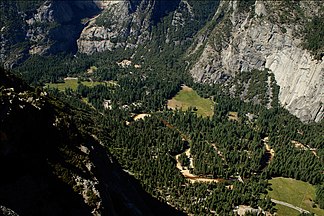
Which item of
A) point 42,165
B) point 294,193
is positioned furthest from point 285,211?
point 42,165

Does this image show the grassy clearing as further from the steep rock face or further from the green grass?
the steep rock face

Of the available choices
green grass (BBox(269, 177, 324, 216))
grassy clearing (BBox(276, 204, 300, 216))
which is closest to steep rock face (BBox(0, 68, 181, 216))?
grassy clearing (BBox(276, 204, 300, 216))

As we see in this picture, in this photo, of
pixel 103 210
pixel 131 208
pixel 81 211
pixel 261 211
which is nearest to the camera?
pixel 81 211

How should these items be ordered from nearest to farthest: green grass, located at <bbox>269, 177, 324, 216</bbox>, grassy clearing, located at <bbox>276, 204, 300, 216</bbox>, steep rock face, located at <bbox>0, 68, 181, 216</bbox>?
1. steep rock face, located at <bbox>0, 68, 181, 216</bbox>
2. grassy clearing, located at <bbox>276, 204, 300, 216</bbox>
3. green grass, located at <bbox>269, 177, 324, 216</bbox>

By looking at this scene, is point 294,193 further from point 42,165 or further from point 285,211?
point 42,165

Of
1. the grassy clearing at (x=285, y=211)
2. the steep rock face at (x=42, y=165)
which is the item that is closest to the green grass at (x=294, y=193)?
the grassy clearing at (x=285, y=211)

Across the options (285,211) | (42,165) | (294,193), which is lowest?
(285,211)

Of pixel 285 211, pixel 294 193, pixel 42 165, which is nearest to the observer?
pixel 42 165

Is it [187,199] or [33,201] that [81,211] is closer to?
[33,201]

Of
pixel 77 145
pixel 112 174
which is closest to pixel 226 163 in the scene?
pixel 112 174
